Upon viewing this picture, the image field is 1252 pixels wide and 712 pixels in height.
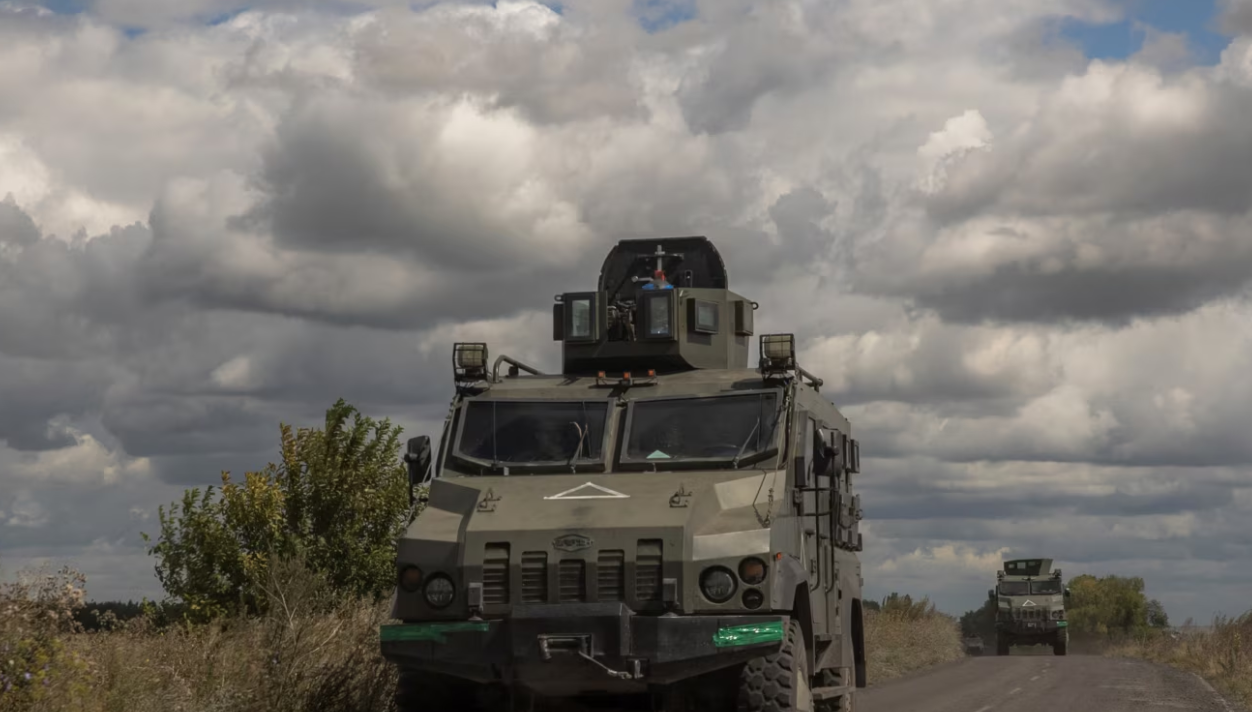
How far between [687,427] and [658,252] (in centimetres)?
406

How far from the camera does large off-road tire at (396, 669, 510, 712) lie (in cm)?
1117

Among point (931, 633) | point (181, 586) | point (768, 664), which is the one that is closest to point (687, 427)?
point (768, 664)

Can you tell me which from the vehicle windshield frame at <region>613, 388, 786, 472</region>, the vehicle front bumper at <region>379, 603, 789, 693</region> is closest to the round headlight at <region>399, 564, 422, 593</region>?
the vehicle front bumper at <region>379, 603, 789, 693</region>

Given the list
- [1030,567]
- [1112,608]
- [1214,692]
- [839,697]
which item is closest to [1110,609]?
[1112,608]

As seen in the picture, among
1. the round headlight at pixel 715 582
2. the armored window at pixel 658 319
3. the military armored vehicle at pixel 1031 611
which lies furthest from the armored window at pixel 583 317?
the military armored vehicle at pixel 1031 611

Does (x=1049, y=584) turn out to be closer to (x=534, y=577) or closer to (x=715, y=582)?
(x=715, y=582)

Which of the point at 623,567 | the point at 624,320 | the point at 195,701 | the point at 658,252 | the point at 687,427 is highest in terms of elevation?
the point at 658,252

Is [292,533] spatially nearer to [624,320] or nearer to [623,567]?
[624,320]

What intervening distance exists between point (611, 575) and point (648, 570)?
253mm

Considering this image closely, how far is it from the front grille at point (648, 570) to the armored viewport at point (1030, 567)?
128 feet

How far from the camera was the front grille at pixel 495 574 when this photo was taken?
1084 centimetres

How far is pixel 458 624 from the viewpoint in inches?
421

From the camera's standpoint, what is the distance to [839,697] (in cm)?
1460

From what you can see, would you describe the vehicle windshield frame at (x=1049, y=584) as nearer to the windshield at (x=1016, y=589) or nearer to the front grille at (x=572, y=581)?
the windshield at (x=1016, y=589)
